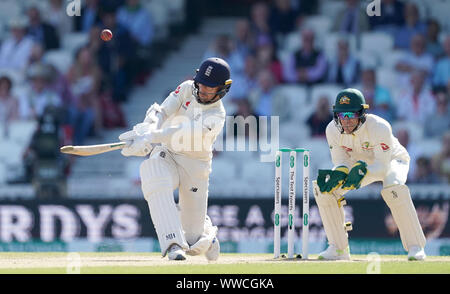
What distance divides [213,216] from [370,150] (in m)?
3.51

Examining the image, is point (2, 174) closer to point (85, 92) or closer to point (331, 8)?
point (85, 92)

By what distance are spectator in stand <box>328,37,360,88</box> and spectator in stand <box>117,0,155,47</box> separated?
2.54 m

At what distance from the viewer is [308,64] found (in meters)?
13.6

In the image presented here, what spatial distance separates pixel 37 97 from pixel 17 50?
38.6 inches

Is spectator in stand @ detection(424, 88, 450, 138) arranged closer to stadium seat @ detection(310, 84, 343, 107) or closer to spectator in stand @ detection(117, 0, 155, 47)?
stadium seat @ detection(310, 84, 343, 107)

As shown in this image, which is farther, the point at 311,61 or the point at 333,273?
the point at 311,61

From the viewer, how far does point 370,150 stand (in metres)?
8.42

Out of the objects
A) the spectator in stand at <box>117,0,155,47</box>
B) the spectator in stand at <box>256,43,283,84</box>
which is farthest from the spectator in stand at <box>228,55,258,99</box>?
the spectator in stand at <box>117,0,155,47</box>

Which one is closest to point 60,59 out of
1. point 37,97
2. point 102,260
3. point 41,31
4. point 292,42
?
point 41,31

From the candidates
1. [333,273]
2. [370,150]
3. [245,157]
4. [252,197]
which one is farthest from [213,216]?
[333,273]

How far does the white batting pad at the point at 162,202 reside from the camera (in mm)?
7848

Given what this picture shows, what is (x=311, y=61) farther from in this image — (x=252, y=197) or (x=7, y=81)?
(x=7, y=81)

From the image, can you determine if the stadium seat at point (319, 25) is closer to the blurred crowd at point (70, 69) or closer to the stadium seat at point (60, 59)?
the blurred crowd at point (70, 69)

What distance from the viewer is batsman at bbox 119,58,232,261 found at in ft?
25.8
